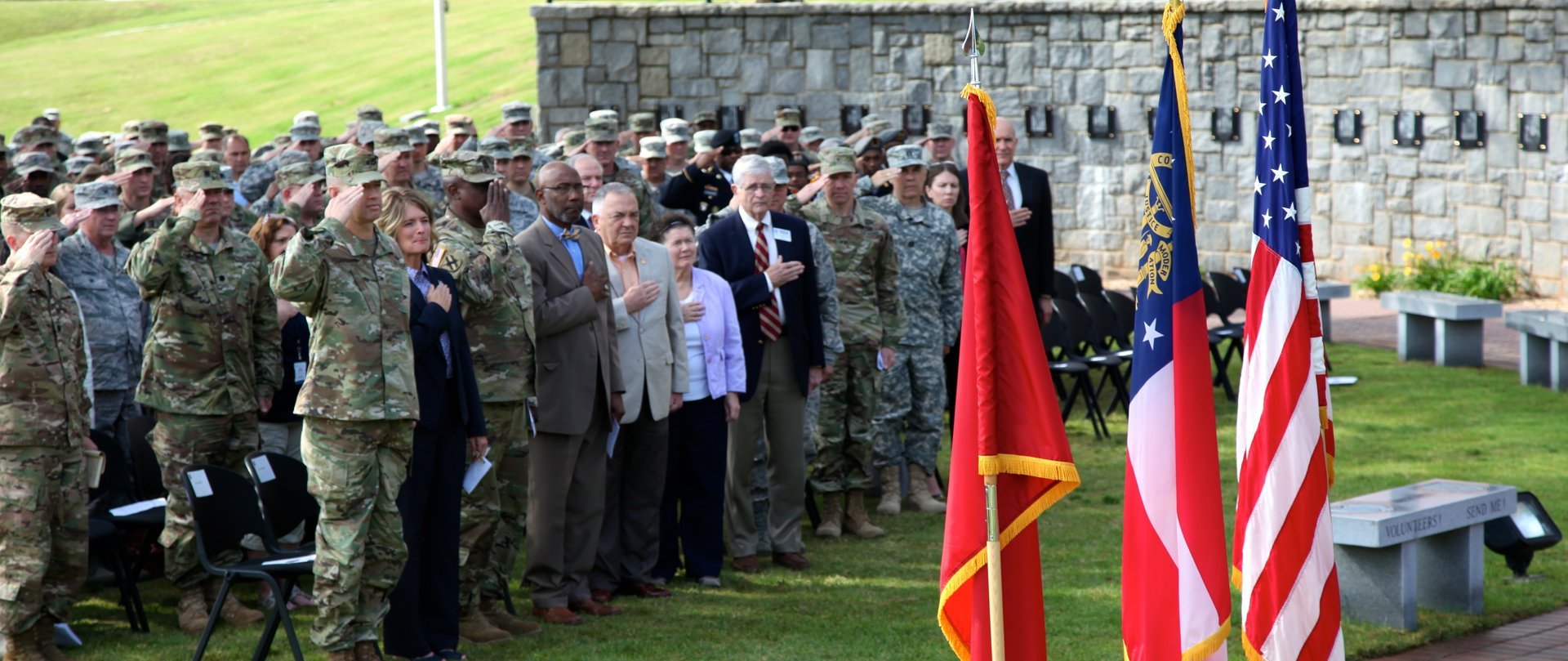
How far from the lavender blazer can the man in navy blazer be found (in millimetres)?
189

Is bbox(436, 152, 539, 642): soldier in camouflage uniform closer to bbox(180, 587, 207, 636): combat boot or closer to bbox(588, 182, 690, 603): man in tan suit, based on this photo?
bbox(588, 182, 690, 603): man in tan suit

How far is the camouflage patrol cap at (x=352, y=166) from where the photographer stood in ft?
20.9

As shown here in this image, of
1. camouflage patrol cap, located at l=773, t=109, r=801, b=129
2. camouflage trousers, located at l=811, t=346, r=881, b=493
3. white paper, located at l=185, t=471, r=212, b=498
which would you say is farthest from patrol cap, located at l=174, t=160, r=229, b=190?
camouflage patrol cap, located at l=773, t=109, r=801, b=129

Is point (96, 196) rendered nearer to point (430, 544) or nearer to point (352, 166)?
→ point (352, 166)

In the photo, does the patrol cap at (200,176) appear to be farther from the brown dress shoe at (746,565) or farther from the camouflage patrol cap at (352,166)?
the brown dress shoe at (746,565)

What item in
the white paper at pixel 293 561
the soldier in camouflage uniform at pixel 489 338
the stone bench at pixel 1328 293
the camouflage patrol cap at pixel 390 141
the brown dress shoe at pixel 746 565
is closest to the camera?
the white paper at pixel 293 561

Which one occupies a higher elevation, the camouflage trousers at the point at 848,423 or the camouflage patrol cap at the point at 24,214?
the camouflage patrol cap at the point at 24,214

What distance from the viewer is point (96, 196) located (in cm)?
802

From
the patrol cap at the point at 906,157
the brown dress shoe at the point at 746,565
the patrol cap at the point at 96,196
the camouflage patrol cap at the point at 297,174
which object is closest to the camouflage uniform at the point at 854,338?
the patrol cap at the point at 906,157

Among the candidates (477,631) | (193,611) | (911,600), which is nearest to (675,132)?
(911,600)

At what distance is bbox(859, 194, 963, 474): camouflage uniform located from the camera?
33.0 feet

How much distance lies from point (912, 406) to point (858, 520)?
84 centimetres

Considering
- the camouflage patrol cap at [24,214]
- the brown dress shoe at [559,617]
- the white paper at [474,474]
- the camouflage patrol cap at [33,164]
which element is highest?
the camouflage patrol cap at [33,164]

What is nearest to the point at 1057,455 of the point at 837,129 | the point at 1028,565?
the point at 1028,565
